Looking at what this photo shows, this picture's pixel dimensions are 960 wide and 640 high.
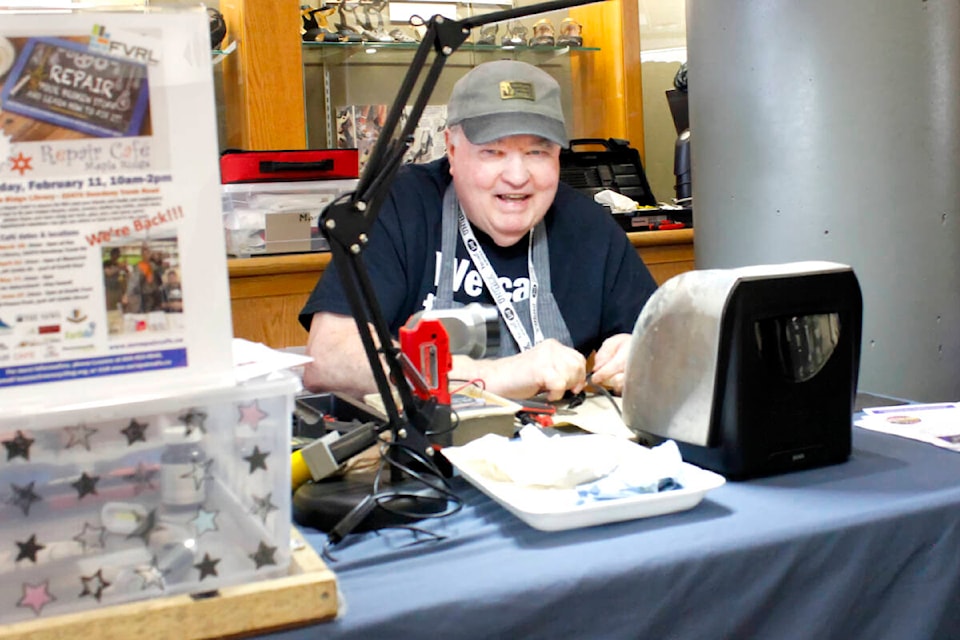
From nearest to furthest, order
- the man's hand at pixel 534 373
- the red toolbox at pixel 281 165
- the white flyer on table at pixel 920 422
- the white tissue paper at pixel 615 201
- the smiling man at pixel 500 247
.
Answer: the white flyer on table at pixel 920 422, the man's hand at pixel 534 373, the smiling man at pixel 500 247, the red toolbox at pixel 281 165, the white tissue paper at pixel 615 201

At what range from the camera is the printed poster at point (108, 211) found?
0.78 metres

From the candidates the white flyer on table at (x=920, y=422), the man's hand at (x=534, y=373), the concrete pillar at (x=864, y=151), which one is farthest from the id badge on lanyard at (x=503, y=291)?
the white flyer on table at (x=920, y=422)

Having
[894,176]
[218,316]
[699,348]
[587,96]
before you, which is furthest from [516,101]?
[587,96]

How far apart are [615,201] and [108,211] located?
2507 mm

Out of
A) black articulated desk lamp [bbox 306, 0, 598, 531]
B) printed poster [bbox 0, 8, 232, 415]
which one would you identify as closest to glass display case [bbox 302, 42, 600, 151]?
black articulated desk lamp [bbox 306, 0, 598, 531]

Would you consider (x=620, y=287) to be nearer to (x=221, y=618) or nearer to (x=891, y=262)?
(x=891, y=262)

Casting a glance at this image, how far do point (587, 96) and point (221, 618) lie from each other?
309 centimetres

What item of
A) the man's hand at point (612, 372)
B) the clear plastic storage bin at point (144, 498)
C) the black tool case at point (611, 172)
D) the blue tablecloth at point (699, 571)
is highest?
the black tool case at point (611, 172)

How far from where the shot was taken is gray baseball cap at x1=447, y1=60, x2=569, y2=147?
1.92 m

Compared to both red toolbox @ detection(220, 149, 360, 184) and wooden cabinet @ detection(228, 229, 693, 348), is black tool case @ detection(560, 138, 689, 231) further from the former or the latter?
wooden cabinet @ detection(228, 229, 693, 348)

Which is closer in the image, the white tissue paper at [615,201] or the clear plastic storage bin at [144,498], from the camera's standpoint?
the clear plastic storage bin at [144,498]

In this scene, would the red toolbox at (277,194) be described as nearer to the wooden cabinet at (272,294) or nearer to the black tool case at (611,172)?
the wooden cabinet at (272,294)

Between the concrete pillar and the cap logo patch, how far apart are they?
45cm

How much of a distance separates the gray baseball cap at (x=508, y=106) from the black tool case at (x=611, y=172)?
4.27 feet
